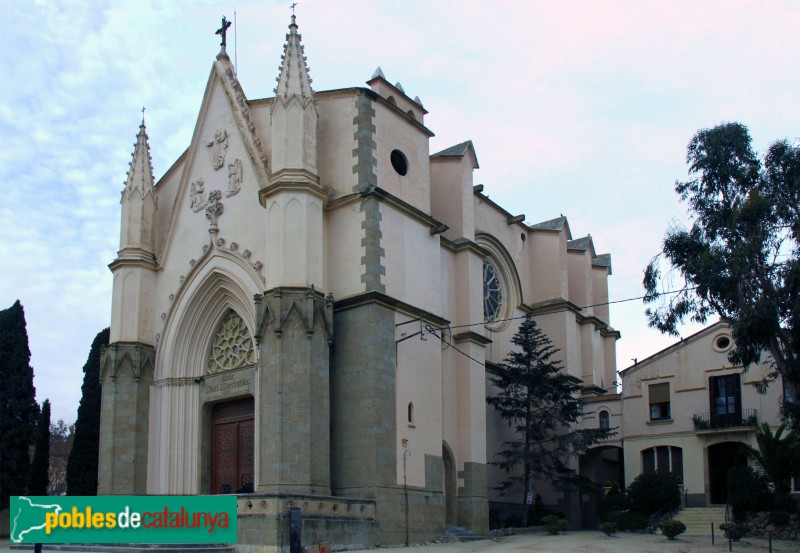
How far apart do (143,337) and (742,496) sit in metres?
20.5

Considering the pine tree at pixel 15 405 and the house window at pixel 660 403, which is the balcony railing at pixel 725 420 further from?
the pine tree at pixel 15 405

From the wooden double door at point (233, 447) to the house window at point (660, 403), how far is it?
16651 millimetres

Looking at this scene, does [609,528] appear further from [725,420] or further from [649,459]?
[649,459]

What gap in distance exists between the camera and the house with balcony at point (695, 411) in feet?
119

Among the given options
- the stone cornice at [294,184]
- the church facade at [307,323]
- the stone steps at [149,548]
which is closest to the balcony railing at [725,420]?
the church facade at [307,323]

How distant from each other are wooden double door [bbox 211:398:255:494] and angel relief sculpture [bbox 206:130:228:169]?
26.1 feet

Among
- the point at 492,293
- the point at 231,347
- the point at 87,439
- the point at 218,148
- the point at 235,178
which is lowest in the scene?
the point at 87,439

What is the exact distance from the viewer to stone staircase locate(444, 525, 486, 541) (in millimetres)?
28438

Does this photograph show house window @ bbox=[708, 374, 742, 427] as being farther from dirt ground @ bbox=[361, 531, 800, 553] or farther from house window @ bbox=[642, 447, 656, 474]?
dirt ground @ bbox=[361, 531, 800, 553]

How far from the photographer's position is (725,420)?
120ft

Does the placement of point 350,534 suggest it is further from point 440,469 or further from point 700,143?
point 700,143

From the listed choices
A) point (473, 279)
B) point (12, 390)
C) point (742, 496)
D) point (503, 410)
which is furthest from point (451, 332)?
point (12, 390)

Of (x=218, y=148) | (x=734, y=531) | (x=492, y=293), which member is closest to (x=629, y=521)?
(x=734, y=531)

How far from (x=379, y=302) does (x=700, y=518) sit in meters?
14.6
